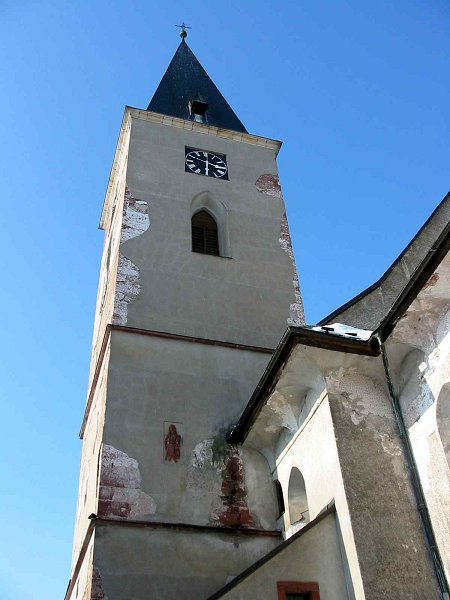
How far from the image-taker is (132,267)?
39.9ft

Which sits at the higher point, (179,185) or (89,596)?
(179,185)

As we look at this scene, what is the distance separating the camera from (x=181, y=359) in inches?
428

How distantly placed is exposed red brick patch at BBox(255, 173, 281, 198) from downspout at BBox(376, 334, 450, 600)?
7.77 metres

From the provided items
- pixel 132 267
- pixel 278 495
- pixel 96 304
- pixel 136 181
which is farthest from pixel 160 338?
pixel 96 304

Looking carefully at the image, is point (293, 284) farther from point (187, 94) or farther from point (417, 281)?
point (187, 94)

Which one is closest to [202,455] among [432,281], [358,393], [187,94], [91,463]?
[91,463]

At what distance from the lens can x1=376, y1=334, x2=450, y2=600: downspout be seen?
21.6ft

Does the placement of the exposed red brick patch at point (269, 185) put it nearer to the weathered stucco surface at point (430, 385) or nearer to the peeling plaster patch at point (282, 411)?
the peeling plaster patch at point (282, 411)

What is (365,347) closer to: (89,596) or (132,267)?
(89,596)

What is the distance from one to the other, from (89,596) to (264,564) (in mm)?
2266

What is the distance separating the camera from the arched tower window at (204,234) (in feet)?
43.9

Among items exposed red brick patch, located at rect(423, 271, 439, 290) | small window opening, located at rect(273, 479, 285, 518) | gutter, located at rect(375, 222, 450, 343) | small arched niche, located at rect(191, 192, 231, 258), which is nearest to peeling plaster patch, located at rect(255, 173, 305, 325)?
small arched niche, located at rect(191, 192, 231, 258)

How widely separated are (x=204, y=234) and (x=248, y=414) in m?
5.30

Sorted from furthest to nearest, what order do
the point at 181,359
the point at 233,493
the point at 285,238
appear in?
the point at 285,238 < the point at 181,359 < the point at 233,493
